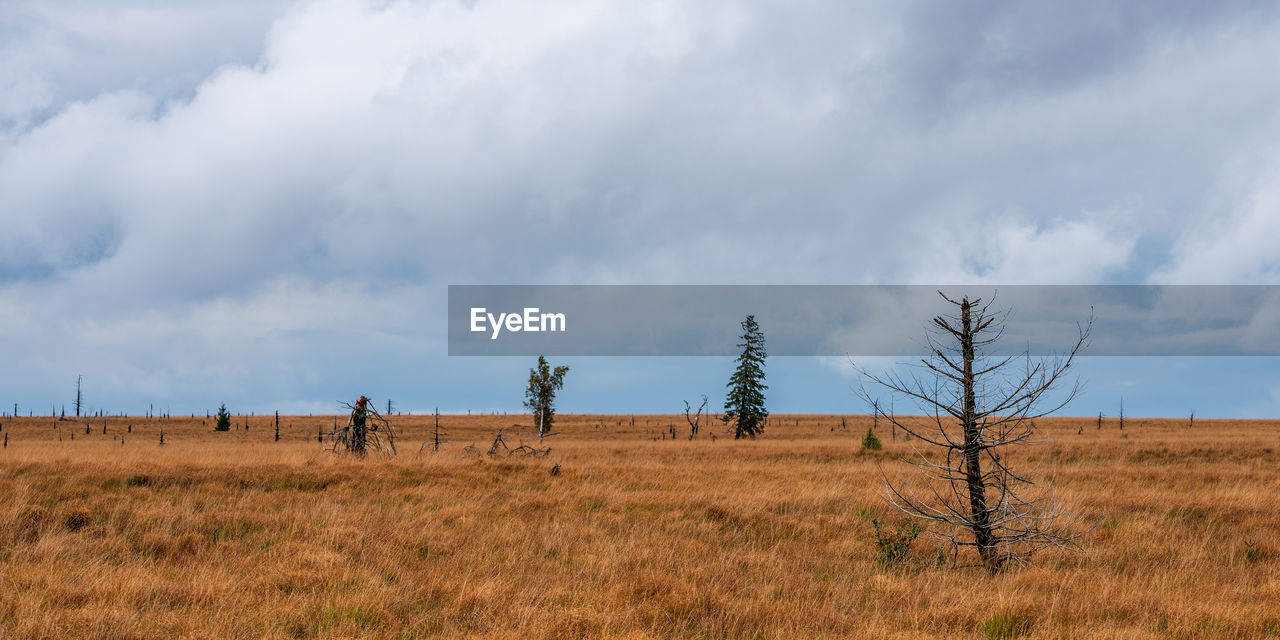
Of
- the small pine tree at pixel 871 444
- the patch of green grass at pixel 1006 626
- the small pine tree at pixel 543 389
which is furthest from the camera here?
the small pine tree at pixel 543 389

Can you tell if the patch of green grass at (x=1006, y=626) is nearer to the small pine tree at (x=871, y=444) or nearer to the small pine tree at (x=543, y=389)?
the small pine tree at (x=871, y=444)

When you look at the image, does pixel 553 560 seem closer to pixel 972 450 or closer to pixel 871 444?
pixel 972 450

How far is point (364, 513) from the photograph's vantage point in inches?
515

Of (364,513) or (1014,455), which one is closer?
(364,513)

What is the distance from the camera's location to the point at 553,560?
9.86 meters

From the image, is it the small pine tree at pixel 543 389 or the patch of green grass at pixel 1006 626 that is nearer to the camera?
the patch of green grass at pixel 1006 626

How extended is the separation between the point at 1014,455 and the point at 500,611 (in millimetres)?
23803

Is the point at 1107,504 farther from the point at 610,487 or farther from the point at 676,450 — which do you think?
the point at 676,450

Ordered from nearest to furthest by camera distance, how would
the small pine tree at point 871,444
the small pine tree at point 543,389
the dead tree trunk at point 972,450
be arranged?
the dead tree trunk at point 972,450 < the small pine tree at point 871,444 < the small pine tree at point 543,389

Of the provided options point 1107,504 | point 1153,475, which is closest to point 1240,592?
point 1107,504

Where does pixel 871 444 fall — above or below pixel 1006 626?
below

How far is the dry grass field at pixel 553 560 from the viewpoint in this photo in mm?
7141

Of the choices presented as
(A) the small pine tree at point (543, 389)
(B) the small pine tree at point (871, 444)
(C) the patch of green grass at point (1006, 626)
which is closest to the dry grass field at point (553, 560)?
(C) the patch of green grass at point (1006, 626)

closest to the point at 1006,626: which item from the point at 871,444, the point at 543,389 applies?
the point at 871,444
